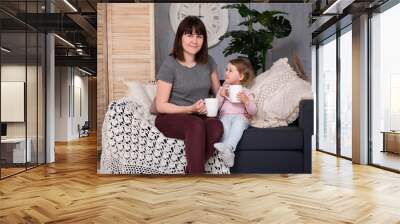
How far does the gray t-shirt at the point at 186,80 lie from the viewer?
1.84 metres

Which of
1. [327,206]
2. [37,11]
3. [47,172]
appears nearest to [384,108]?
[327,206]

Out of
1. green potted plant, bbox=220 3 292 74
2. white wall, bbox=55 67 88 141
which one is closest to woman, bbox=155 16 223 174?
green potted plant, bbox=220 3 292 74

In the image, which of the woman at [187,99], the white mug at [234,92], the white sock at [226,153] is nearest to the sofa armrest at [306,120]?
the white sock at [226,153]

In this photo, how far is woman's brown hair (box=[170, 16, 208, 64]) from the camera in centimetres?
168

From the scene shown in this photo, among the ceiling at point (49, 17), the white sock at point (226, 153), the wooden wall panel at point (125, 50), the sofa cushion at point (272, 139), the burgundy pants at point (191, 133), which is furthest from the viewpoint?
the ceiling at point (49, 17)

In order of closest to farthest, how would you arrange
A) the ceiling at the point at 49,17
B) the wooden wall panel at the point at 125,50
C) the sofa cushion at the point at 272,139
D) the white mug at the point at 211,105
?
the white mug at the point at 211,105, the sofa cushion at the point at 272,139, the wooden wall panel at the point at 125,50, the ceiling at the point at 49,17

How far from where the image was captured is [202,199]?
2.50 meters

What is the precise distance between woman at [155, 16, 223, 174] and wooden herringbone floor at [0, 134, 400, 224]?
1.15 feet

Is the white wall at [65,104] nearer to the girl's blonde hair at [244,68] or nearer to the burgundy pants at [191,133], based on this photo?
the girl's blonde hair at [244,68]

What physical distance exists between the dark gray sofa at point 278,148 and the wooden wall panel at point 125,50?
1.51m

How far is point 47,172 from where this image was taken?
13.5ft

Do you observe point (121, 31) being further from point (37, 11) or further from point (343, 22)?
point (343, 22)

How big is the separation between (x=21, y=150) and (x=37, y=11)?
4.75 ft

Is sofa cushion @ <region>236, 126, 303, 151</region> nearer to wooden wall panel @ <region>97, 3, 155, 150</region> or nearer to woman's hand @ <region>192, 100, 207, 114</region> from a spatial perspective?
woman's hand @ <region>192, 100, 207, 114</region>
